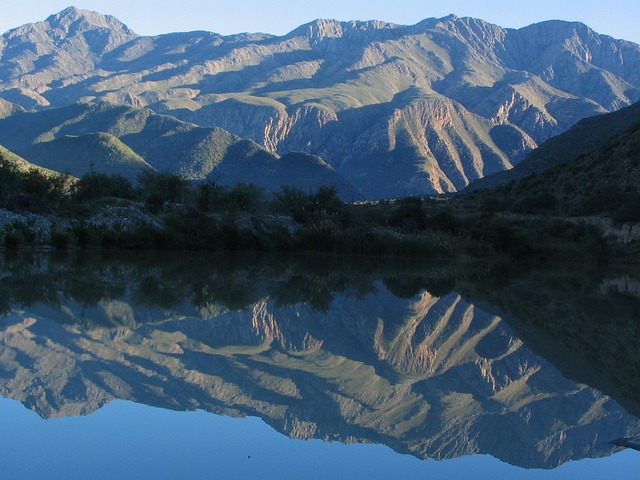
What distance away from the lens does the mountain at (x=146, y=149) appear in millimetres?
134375

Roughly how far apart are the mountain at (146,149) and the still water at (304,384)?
352ft

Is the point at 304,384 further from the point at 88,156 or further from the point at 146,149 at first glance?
the point at 146,149

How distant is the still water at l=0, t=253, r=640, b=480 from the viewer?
281 inches

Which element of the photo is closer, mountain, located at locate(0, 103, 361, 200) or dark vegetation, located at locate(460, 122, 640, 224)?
dark vegetation, located at locate(460, 122, 640, 224)

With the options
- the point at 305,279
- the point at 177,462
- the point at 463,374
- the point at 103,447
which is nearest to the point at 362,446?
the point at 177,462

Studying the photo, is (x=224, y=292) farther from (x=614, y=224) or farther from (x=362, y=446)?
(x=614, y=224)

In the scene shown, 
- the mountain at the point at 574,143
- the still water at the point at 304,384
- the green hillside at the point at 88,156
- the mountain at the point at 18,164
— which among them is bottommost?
the green hillside at the point at 88,156

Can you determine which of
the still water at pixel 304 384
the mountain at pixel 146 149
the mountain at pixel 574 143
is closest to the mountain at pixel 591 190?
the mountain at pixel 574 143

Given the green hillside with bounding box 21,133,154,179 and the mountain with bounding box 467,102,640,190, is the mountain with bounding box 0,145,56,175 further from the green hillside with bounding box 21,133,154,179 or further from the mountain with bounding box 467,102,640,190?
the mountain with bounding box 467,102,640,190

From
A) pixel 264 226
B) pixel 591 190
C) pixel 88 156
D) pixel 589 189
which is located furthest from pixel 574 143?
pixel 88 156

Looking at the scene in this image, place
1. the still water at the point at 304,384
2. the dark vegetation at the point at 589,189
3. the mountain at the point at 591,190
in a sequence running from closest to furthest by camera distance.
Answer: the still water at the point at 304,384 < the mountain at the point at 591,190 < the dark vegetation at the point at 589,189

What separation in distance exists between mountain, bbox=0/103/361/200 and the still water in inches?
4219

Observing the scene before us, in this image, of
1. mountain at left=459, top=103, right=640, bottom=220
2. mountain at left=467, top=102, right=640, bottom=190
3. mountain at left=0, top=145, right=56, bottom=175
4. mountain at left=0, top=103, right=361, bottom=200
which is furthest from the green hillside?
mountain at left=459, top=103, right=640, bottom=220

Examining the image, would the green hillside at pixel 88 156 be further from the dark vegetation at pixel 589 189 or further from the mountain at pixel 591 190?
the dark vegetation at pixel 589 189
